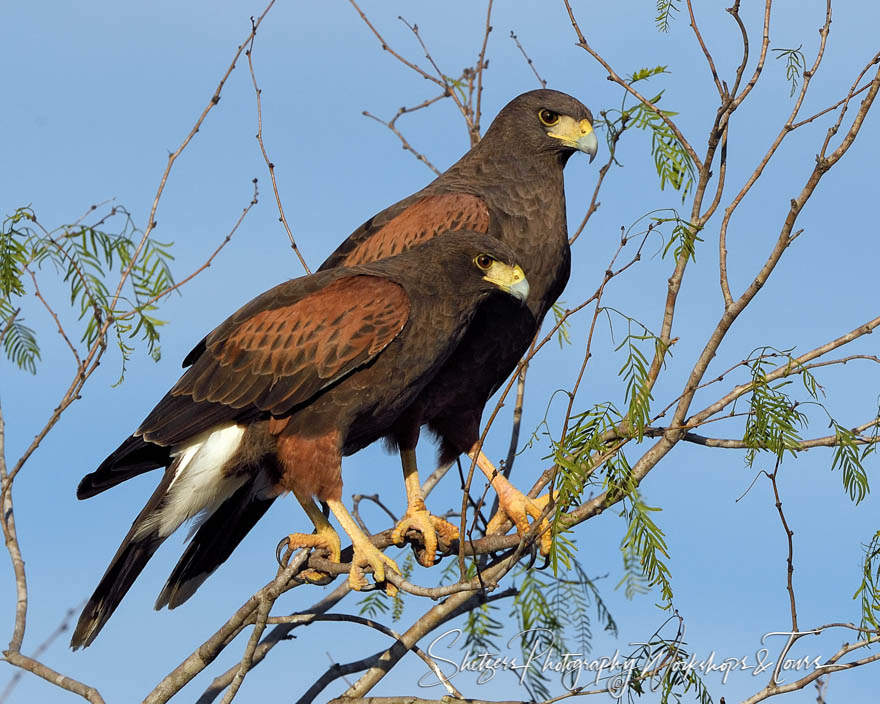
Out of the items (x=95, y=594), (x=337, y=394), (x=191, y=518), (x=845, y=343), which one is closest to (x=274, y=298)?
(x=337, y=394)

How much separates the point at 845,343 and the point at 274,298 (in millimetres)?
2912

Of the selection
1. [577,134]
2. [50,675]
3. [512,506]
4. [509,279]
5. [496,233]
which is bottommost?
[50,675]

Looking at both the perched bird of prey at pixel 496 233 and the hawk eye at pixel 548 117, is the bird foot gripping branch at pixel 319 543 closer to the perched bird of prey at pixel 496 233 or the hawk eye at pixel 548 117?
the perched bird of prey at pixel 496 233

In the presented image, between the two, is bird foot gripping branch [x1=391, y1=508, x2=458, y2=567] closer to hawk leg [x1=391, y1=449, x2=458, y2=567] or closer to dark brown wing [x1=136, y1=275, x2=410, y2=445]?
hawk leg [x1=391, y1=449, x2=458, y2=567]

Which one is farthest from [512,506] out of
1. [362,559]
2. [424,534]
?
[362,559]

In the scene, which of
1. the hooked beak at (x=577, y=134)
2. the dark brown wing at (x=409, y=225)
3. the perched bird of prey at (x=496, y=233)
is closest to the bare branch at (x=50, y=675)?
the perched bird of prey at (x=496, y=233)

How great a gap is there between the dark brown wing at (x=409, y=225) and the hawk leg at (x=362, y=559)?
1.60 m

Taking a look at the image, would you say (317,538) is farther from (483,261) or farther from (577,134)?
(577,134)

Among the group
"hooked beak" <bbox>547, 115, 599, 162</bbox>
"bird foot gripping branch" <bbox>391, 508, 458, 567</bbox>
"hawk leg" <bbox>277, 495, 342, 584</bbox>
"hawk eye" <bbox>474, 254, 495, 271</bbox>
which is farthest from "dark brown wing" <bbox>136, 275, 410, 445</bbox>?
"hooked beak" <bbox>547, 115, 599, 162</bbox>

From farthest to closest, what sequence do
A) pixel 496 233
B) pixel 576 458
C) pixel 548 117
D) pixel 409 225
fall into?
pixel 548 117 → pixel 409 225 → pixel 496 233 → pixel 576 458

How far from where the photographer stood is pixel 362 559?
5312mm

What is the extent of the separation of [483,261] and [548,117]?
51.0 inches

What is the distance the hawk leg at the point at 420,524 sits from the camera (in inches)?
222

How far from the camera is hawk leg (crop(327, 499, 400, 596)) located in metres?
5.28
